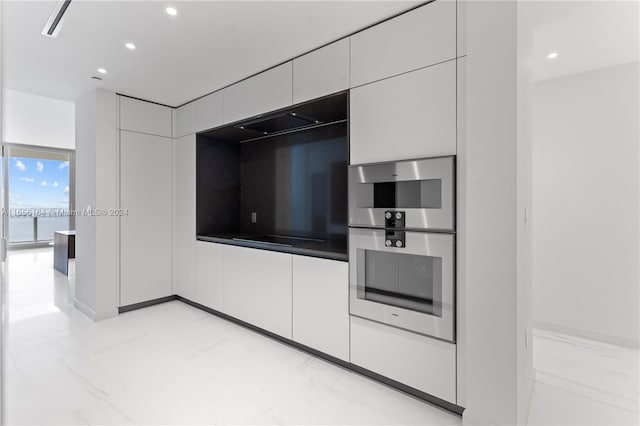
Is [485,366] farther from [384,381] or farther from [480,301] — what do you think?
[384,381]

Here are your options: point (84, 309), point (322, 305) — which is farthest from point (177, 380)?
point (84, 309)

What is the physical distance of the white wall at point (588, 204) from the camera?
9.66ft

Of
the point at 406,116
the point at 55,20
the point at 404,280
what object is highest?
the point at 55,20

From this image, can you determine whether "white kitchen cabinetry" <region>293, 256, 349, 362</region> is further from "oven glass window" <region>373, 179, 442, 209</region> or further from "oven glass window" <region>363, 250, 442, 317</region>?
"oven glass window" <region>373, 179, 442, 209</region>

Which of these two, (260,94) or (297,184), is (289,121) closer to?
(260,94)

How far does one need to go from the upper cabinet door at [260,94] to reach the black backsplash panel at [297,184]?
1.88ft

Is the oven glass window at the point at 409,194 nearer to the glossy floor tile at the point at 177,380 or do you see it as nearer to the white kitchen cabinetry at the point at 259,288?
the white kitchen cabinetry at the point at 259,288

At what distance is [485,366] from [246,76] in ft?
10.0

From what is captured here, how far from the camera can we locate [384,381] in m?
2.26

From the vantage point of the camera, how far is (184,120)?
405 cm

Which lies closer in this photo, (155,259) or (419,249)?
(419,249)

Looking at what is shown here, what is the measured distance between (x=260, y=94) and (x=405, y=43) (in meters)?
1.48

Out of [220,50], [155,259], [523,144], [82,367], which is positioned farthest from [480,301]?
[155,259]

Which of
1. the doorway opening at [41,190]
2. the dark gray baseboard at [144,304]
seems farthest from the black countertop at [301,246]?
the doorway opening at [41,190]
